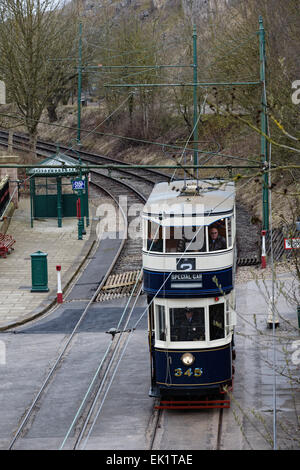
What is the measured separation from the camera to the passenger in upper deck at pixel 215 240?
1443 centimetres

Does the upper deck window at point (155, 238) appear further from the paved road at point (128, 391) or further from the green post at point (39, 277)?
the green post at point (39, 277)

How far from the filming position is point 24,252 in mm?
29422

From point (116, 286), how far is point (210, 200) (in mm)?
9292

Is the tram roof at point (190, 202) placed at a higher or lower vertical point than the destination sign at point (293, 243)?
higher

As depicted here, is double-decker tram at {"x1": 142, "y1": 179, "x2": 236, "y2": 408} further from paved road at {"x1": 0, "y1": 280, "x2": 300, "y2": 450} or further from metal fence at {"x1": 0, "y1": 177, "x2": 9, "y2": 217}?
metal fence at {"x1": 0, "y1": 177, "x2": 9, "y2": 217}

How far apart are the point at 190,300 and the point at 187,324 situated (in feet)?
1.46

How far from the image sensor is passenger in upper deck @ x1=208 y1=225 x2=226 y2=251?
47.3 feet

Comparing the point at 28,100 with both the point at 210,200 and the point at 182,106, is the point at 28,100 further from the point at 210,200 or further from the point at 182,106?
the point at 210,200

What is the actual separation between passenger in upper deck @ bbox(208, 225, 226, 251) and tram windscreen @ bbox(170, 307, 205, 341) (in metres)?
1.09

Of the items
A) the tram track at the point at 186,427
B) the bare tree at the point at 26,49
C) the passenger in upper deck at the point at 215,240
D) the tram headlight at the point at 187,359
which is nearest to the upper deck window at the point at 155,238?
the passenger in upper deck at the point at 215,240

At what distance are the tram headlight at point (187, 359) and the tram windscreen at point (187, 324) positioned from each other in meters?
0.28

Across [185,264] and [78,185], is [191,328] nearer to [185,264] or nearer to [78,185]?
[185,264]

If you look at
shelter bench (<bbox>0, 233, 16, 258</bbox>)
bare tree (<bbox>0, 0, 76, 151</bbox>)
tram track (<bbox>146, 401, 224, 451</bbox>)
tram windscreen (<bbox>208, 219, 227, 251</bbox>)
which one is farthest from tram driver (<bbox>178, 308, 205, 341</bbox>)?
bare tree (<bbox>0, 0, 76, 151</bbox>)
